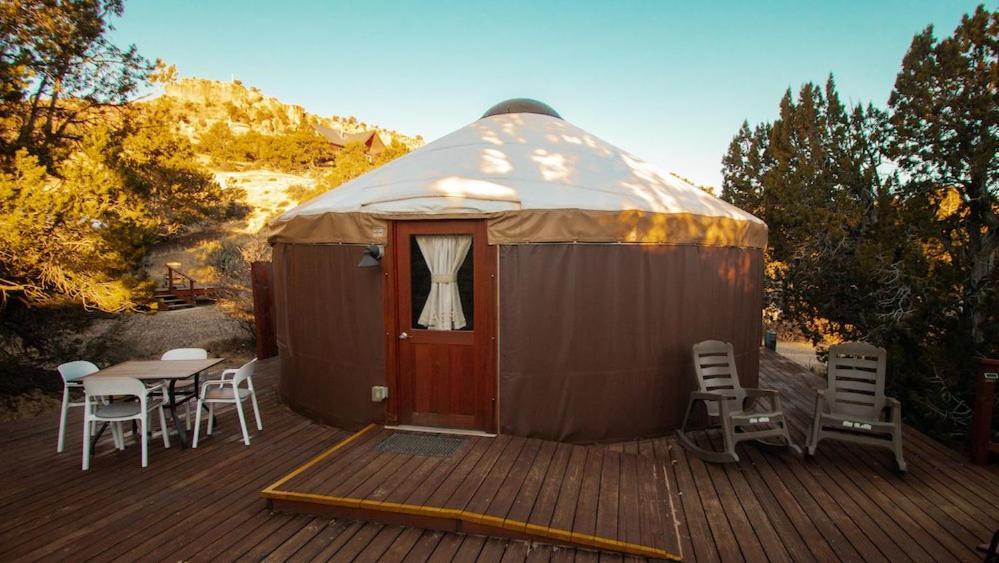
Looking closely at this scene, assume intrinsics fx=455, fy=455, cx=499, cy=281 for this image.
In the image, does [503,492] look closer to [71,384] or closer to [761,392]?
[761,392]

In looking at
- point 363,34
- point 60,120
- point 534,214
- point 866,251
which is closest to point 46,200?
point 60,120

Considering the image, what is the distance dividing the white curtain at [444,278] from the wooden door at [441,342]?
0.04 m

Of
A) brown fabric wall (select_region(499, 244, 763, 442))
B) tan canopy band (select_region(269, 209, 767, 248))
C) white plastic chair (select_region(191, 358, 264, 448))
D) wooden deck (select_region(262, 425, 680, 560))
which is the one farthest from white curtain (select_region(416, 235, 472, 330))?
white plastic chair (select_region(191, 358, 264, 448))

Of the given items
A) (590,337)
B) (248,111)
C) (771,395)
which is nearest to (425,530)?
(590,337)

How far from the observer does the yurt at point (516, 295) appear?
3.56 meters

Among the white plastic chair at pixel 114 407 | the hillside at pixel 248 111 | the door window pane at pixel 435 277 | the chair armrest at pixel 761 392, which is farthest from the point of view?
the hillside at pixel 248 111

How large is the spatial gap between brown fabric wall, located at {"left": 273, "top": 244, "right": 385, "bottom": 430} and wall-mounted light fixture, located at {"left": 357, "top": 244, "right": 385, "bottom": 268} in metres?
0.14

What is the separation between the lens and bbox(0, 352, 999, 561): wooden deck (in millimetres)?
2357

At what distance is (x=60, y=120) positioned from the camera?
7.32 meters

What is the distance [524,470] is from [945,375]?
4.83 metres

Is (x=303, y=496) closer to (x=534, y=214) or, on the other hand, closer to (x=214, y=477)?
(x=214, y=477)

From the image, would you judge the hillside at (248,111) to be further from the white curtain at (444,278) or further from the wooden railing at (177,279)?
the white curtain at (444,278)

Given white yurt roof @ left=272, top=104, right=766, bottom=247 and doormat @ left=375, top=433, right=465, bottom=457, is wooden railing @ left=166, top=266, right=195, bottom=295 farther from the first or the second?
doormat @ left=375, top=433, right=465, bottom=457

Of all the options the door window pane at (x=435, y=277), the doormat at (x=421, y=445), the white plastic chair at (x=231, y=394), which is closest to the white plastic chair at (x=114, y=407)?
the white plastic chair at (x=231, y=394)
